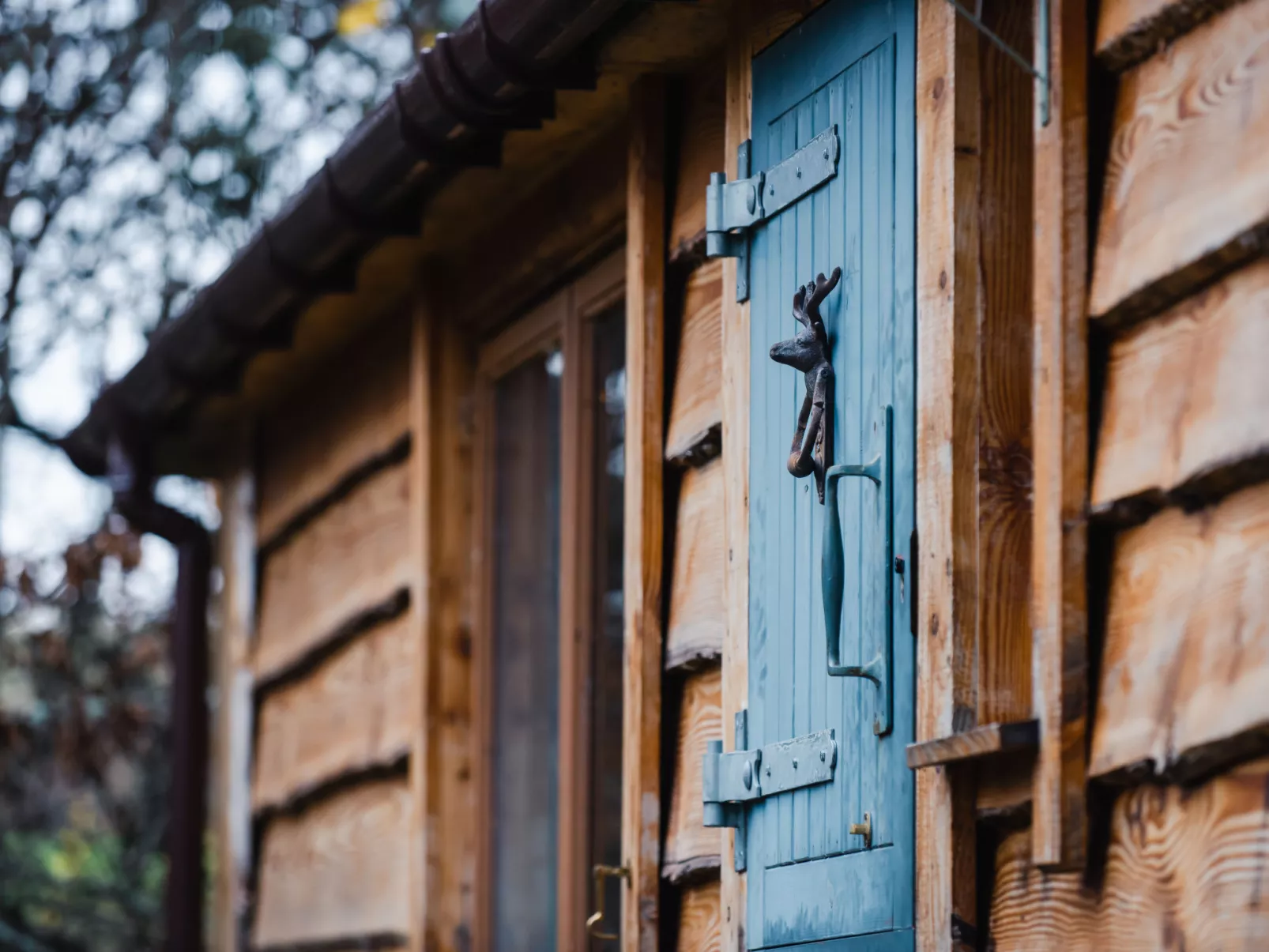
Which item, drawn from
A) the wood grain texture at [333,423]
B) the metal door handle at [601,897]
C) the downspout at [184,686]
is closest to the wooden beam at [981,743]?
the metal door handle at [601,897]

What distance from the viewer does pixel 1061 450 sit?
9.46ft

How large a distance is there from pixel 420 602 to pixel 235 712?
172cm

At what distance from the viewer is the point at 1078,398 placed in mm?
2896

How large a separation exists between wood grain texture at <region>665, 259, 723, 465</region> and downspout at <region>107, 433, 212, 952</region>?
3117 millimetres

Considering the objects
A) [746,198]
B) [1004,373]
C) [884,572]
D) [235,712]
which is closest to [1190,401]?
[1004,373]

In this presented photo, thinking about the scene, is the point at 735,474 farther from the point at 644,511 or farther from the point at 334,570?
the point at 334,570

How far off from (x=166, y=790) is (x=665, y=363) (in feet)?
21.1

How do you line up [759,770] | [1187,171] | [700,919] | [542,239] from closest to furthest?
[1187,171], [759,770], [700,919], [542,239]

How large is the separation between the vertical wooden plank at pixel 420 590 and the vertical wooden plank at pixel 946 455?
2268 mm

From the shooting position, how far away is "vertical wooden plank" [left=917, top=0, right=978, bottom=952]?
9.86ft

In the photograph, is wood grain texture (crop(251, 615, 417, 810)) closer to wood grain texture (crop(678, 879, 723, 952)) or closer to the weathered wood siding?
the weathered wood siding

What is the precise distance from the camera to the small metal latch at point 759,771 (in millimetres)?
3367

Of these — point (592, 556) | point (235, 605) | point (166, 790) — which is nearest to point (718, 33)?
point (592, 556)

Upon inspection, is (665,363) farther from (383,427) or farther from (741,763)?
(383,427)
